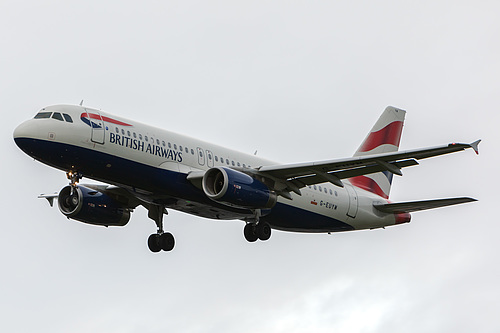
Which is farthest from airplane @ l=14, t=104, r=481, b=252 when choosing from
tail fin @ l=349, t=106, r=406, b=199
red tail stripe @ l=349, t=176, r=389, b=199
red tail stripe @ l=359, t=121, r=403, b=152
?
red tail stripe @ l=359, t=121, r=403, b=152

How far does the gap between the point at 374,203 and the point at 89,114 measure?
53.7ft

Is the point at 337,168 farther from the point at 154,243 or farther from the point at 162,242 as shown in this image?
the point at 154,243


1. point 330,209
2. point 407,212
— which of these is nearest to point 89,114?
point 330,209

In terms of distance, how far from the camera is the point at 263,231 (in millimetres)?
45500

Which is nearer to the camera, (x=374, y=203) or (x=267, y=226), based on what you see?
(x=267, y=226)

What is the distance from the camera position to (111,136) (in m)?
39.9

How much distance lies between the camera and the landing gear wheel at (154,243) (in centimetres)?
4659

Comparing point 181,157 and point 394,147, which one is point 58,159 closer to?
point 181,157

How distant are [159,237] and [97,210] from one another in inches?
128

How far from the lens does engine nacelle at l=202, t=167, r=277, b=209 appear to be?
134 feet

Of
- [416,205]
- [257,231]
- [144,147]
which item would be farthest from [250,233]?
[416,205]

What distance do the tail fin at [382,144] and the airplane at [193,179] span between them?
0.60 meters

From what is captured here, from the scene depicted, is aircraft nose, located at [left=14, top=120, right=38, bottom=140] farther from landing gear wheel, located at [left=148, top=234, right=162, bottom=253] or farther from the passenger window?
landing gear wheel, located at [left=148, top=234, right=162, bottom=253]

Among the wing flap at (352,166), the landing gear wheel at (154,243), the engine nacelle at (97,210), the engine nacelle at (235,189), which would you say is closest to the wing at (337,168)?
the wing flap at (352,166)
